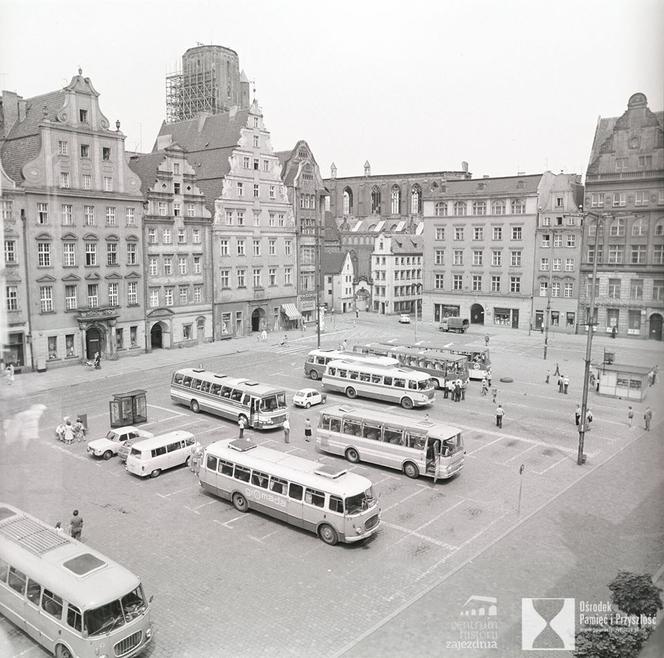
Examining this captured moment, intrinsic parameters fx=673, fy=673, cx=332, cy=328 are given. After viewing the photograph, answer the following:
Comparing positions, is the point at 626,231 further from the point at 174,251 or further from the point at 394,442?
the point at 174,251

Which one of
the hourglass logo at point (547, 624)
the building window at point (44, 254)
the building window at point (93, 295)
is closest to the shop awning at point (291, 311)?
the building window at point (93, 295)

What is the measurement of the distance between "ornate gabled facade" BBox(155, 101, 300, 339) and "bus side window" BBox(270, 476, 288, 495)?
41299mm

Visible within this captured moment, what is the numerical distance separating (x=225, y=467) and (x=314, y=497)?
13.8 ft

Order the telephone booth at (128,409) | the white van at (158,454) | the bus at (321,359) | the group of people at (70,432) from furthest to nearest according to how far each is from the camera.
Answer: the bus at (321,359)
the telephone booth at (128,409)
the group of people at (70,432)
the white van at (158,454)

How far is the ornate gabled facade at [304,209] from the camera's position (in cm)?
7144

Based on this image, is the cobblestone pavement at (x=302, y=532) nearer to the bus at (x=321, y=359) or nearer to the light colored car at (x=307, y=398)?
the light colored car at (x=307, y=398)

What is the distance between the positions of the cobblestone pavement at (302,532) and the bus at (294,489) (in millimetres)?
542

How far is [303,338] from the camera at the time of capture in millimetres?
64688

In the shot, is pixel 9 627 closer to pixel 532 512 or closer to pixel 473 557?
pixel 473 557

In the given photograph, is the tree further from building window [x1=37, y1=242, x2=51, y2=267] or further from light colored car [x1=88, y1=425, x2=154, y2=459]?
building window [x1=37, y1=242, x2=51, y2=267]

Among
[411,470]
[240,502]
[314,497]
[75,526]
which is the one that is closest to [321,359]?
[411,470]

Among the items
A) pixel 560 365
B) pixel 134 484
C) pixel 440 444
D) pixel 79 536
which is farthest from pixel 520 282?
pixel 79 536

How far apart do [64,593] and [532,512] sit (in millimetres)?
15234

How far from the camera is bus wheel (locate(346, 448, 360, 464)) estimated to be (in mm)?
28203
